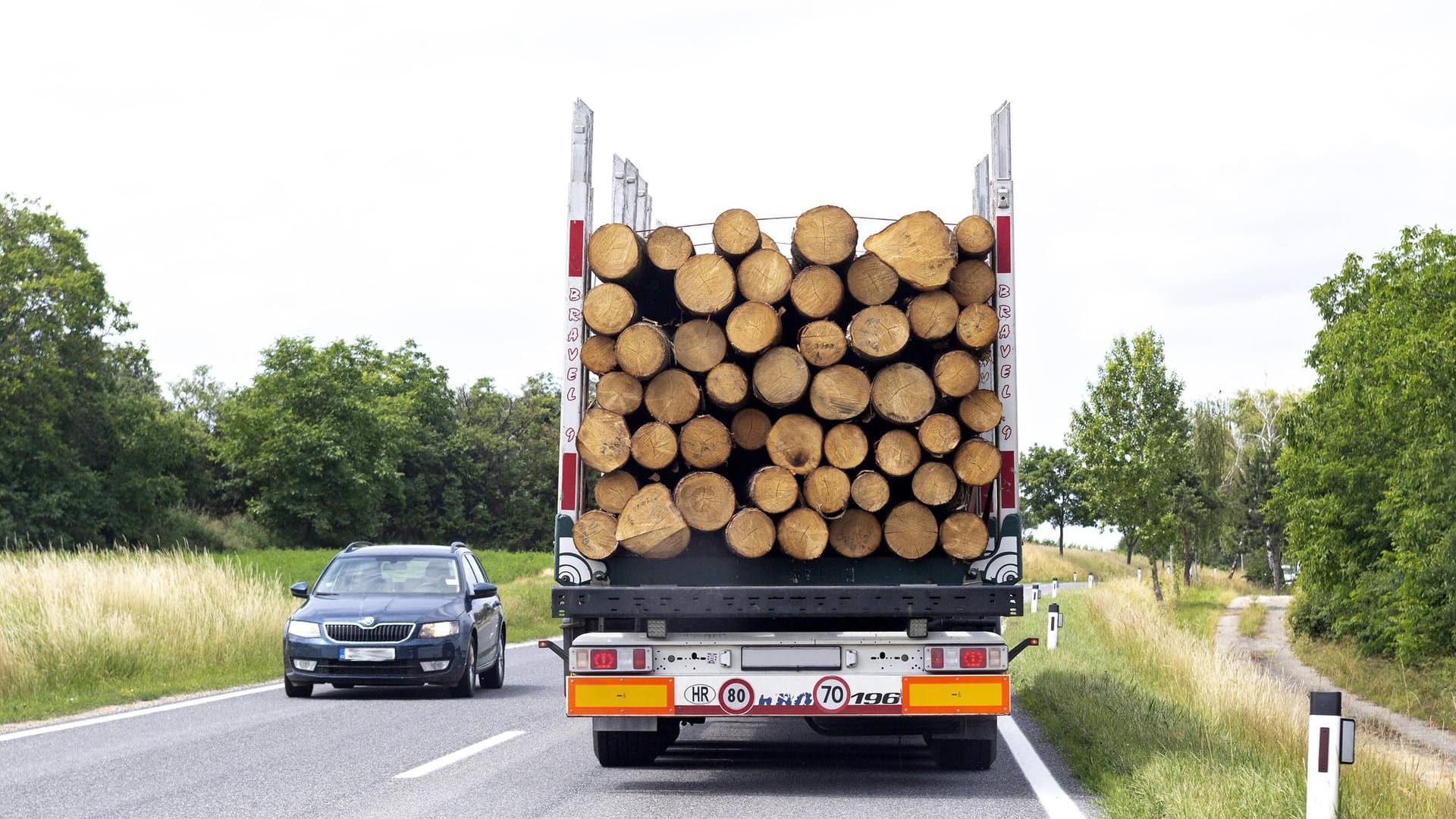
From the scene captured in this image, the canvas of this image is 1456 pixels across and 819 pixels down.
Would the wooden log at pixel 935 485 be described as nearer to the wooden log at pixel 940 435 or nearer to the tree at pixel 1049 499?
the wooden log at pixel 940 435

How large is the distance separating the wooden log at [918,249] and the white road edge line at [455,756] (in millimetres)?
3985

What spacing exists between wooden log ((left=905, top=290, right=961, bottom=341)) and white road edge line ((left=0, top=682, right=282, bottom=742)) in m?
7.21

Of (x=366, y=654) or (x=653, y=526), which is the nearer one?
(x=653, y=526)

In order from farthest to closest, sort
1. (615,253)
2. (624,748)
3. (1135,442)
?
(1135,442), (624,748), (615,253)

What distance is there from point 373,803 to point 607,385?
251cm

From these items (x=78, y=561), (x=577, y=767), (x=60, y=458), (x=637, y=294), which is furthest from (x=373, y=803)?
(x=60, y=458)

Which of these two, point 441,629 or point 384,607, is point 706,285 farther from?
point 384,607

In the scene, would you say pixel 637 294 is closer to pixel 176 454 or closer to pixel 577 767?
pixel 577 767

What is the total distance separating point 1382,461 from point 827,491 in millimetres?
27150

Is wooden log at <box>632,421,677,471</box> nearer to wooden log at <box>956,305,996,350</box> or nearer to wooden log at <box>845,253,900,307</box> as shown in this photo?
wooden log at <box>845,253,900,307</box>

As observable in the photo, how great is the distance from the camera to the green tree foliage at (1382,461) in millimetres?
25328

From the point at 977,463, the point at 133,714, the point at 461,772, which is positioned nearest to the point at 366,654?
the point at 133,714

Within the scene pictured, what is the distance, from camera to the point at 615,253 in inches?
339

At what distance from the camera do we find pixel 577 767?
31.1 ft
